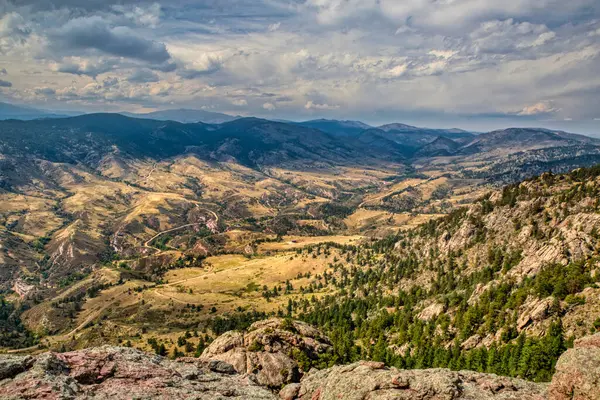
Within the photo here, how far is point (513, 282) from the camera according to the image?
155 metres

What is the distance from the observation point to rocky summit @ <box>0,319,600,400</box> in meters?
43.2

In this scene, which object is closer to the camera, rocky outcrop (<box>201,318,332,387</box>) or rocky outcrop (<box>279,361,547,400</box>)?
rocky outcrop (<box>279,361,547,400</box>)

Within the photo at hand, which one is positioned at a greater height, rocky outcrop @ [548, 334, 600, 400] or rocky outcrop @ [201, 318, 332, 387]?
rocky outcrop @ [548, 334, 600, 400]

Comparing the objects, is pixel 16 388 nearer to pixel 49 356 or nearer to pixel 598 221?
pixel 49 356

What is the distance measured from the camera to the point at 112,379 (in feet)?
161

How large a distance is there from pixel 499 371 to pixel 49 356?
112 metres

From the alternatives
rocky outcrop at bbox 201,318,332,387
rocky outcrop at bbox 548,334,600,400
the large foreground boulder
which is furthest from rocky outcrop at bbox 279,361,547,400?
rocky outcrop at bbox 201,318,332,387

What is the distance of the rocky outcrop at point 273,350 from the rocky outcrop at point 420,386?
29578 millimetres

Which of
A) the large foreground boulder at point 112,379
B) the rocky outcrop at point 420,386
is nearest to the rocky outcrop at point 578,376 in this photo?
the rocky outcrop at point 420,386

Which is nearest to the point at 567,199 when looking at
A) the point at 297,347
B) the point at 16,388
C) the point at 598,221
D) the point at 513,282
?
the point at 598,221

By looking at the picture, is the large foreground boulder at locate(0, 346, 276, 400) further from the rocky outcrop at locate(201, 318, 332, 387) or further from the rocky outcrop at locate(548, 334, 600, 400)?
the rocky outcrop at locate(548, 334, 600, 400)

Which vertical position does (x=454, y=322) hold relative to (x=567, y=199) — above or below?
below

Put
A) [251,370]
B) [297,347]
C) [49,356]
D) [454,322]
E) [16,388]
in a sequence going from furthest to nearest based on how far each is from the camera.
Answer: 1. [454,322]
2. [297,347]
3. [251,370]
4. [49,356]
5. [16,388]

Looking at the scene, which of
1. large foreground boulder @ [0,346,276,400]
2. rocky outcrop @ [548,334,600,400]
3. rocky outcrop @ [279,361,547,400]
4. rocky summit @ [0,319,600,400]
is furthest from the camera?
rocky outcrop @ [279,361,547,400]
